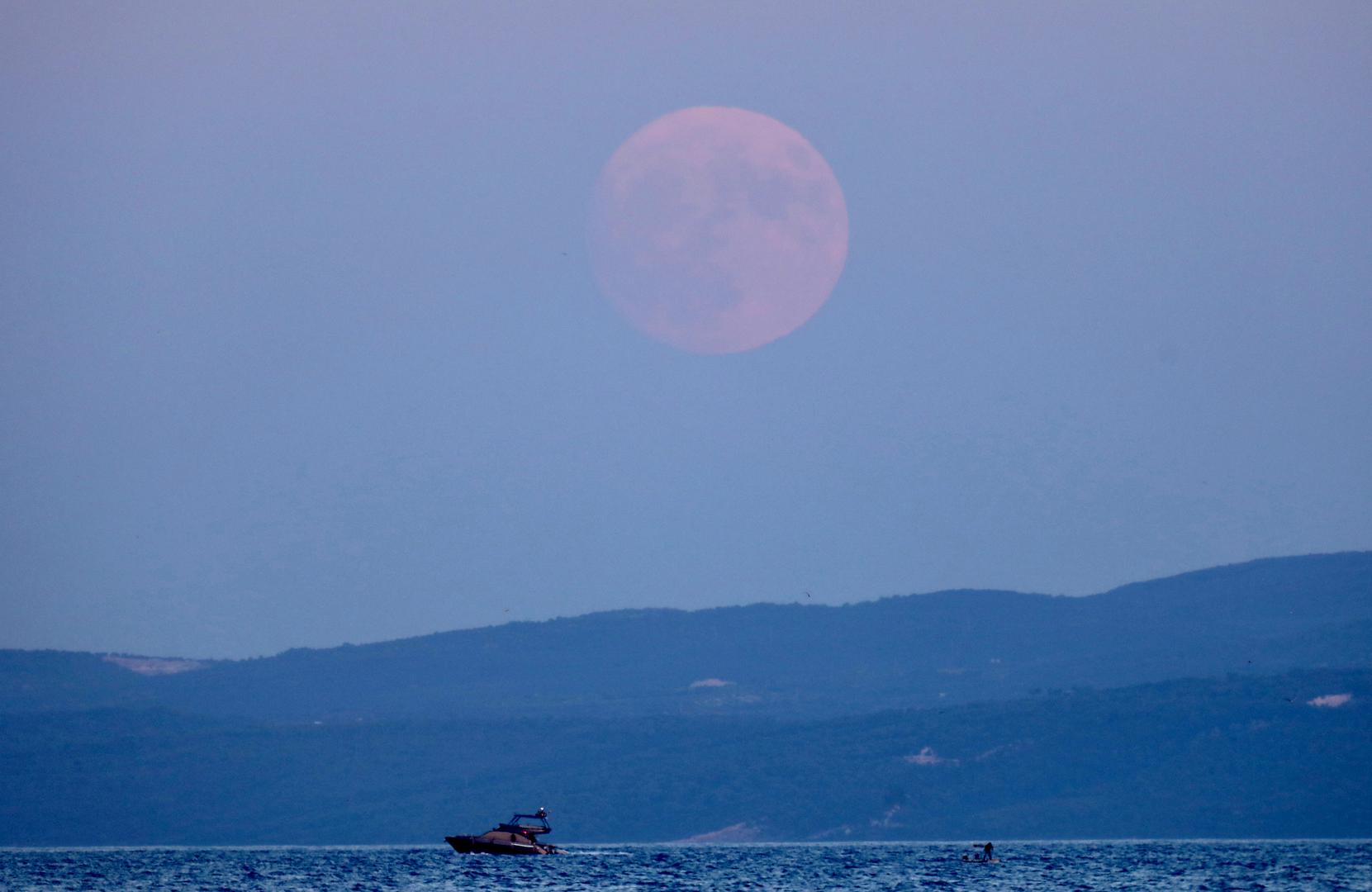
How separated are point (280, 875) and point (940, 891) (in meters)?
69.5

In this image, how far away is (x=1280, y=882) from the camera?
168 m

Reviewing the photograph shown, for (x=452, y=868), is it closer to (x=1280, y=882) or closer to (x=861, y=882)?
(x=861, y=882)

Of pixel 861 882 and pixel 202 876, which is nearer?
pixel 861 882

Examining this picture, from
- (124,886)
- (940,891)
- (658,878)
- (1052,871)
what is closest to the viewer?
(940,891)

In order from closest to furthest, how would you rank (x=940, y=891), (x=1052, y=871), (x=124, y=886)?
(x=940, y=891), (x=124, y=886), (x=1052, y=871)

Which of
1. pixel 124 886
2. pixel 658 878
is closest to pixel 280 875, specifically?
pixel 124 886

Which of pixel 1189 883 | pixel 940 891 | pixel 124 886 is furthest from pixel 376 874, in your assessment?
pixel 1189 883

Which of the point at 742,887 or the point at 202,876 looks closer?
the point at 742,887

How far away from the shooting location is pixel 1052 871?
638ft

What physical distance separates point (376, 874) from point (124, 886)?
27.1 metres

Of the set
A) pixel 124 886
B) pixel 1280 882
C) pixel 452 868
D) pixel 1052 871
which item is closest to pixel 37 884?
Answer: pixel 124 886

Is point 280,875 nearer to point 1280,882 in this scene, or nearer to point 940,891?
point 940,891

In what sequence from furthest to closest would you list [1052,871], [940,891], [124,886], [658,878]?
[1052,871]
[658,878]
[124,886]
[940,891]

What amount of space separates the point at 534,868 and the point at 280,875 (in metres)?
26.4
